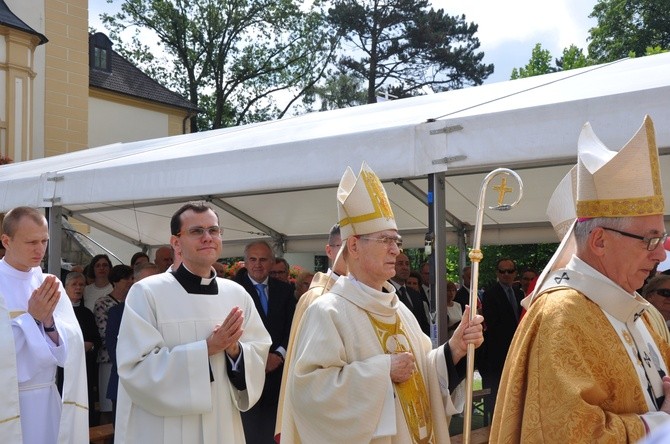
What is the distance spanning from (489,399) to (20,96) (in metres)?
14.2

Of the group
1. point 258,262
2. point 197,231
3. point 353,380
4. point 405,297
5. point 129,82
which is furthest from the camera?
point 129,82

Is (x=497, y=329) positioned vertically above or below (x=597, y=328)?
below

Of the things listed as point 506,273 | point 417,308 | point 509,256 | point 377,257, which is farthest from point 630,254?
point 509,256

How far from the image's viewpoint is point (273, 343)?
6.16 m

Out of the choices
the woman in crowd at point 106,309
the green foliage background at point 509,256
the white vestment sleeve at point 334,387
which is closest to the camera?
the white vestment sleeve at point 334,387

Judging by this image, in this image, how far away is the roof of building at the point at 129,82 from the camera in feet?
85.5

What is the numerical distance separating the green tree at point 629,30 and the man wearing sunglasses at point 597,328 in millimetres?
35059

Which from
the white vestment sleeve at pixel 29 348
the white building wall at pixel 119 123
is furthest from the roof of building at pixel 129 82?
the white vestment sleeve at pixel 29 348

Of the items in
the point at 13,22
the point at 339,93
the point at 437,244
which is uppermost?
the point at 339,93

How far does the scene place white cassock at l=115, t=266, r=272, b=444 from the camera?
3.94 metres

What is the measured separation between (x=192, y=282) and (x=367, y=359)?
46.3 inches

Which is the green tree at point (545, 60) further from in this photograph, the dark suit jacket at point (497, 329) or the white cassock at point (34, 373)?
the white cassock at point (34, 373)

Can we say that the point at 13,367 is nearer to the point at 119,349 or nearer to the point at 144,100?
the point at 119,349

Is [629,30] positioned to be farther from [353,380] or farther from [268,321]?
[353,380]
